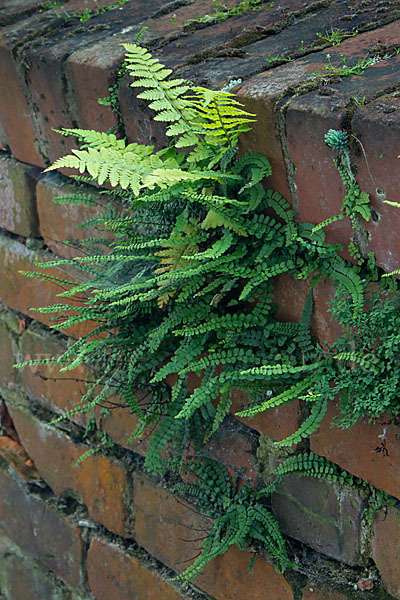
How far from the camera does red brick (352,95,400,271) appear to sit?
138cm

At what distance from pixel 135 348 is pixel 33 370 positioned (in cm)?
94

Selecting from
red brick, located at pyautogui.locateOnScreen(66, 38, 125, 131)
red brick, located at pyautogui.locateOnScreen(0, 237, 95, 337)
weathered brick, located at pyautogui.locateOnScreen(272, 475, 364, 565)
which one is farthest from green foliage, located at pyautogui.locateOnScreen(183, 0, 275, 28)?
weathered brick, located at pyautogui.locateOnScreen(272, 475, 364, 565)

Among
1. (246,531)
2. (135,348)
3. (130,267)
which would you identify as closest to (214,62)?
(130,267)

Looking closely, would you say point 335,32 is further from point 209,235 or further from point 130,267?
point 130,267

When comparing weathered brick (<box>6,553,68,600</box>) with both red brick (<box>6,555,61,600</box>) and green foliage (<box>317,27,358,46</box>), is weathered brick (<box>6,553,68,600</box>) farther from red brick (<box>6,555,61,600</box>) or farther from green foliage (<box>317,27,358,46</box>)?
green foliage (<box>317,27,358,46</box>)

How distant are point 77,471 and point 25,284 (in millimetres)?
687

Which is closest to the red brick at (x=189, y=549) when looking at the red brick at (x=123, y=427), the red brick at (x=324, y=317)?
the red brick at (x=123, y=427)

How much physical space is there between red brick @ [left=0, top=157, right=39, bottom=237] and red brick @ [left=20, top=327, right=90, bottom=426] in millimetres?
378

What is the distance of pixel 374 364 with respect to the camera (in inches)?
58.6

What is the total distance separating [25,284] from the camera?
2680mm

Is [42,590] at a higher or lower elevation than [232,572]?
lower

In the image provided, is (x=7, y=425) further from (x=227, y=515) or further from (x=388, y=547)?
(x=388, y=547)

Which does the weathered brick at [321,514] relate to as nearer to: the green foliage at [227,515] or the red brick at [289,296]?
the green foliage at [227,515]

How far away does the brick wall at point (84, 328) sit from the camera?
1564 millimetres
